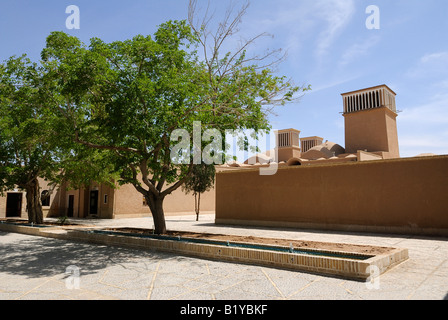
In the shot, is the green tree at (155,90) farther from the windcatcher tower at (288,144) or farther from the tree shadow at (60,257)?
the windcatcher tower at (288,144)


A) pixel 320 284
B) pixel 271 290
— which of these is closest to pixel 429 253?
pixel 320 284

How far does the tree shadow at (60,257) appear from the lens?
23.0ft

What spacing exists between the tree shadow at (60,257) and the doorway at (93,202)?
54.8ft

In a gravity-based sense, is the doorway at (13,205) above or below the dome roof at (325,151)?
below

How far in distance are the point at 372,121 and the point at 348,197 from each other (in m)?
26.6

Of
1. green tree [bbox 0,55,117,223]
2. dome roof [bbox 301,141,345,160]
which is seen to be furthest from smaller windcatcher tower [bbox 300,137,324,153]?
green tree [bbox 0,55,117,223]

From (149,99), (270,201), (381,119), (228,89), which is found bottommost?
(270,201)

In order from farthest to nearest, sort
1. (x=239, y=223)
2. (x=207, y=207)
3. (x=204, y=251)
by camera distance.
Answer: (x=207, y=207), (x=239, y=223), (x=204, y=251)

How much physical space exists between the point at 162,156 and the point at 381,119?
33.8 m

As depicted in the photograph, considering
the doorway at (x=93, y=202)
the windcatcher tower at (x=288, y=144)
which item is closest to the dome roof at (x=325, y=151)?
the windcatcher tower at (x=288, y=144)

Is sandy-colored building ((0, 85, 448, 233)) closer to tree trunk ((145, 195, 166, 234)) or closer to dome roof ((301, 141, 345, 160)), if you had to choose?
tree trunk ((145, 195, 166, 234))

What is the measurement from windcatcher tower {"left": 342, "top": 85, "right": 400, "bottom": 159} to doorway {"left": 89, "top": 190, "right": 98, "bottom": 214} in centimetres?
2944

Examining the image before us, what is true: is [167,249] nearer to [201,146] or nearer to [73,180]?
[201,146]

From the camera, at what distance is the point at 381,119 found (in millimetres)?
37156
